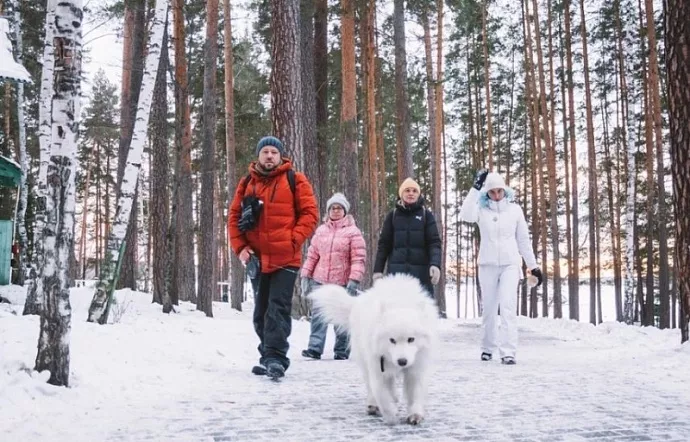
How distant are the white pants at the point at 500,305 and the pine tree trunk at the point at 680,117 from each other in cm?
194

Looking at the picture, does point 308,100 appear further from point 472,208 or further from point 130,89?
point 472,208

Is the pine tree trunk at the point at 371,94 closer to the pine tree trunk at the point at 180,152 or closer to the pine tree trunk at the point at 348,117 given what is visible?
the pine tree trunk at the point at 348,117

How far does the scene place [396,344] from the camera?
4.10 meters

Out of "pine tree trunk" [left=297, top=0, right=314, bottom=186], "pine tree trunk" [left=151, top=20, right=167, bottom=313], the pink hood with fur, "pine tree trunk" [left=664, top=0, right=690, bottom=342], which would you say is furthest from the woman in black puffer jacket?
"pine tree trunk" [left=151, top=20, right=167, bottom=313]

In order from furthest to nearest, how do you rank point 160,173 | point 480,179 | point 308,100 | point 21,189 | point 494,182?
point 21,189 → point 160,173 → point 308,100 → point 480,179 → point 494,182

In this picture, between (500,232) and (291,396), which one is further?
(500,232)

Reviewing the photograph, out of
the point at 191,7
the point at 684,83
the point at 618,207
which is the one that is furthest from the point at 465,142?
the point at 684,83

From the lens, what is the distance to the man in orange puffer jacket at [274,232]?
6031 mm

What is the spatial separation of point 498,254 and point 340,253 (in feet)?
6.85

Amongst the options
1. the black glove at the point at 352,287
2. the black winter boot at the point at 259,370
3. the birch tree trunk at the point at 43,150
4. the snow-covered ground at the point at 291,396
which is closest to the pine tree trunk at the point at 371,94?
the birch tree trunk at the point at 43,150

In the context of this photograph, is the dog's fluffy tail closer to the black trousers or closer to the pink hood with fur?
the black trousers

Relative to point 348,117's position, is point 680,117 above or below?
below

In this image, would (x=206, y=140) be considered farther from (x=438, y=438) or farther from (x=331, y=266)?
(x=438, y=438)

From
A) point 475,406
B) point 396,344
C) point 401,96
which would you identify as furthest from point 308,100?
point 396,344
